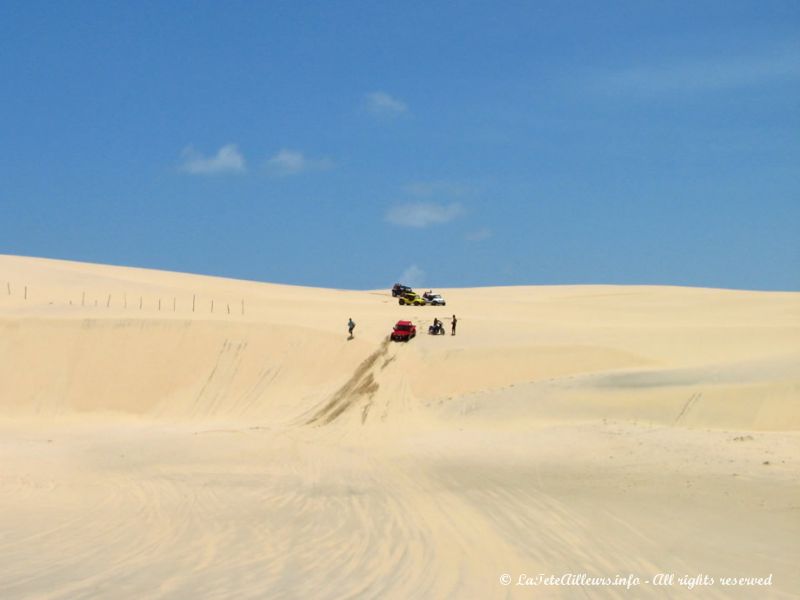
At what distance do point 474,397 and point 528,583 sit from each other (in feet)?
60.8

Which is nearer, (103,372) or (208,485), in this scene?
(208,485)

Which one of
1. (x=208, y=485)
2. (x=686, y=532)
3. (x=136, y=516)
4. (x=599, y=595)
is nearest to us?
(x=599, y=595)

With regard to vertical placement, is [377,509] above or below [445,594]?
above

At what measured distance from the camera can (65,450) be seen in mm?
22484

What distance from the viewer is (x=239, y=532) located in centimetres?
1333

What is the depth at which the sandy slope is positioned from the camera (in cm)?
1124

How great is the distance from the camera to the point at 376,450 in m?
22.4

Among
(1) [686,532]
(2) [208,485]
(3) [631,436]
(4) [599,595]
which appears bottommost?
(4) [599,595]

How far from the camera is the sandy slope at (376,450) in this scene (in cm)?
1124

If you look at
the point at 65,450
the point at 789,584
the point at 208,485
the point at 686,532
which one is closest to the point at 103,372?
the point at 65,450

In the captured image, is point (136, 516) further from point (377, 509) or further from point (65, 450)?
point (65, 450)

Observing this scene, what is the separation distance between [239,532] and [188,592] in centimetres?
340

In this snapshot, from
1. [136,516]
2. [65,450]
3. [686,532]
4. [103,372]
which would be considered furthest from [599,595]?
[103,372]

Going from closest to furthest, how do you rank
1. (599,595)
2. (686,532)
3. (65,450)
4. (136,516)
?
(599,595) → (686,532) → (136,516) → (65,450)
